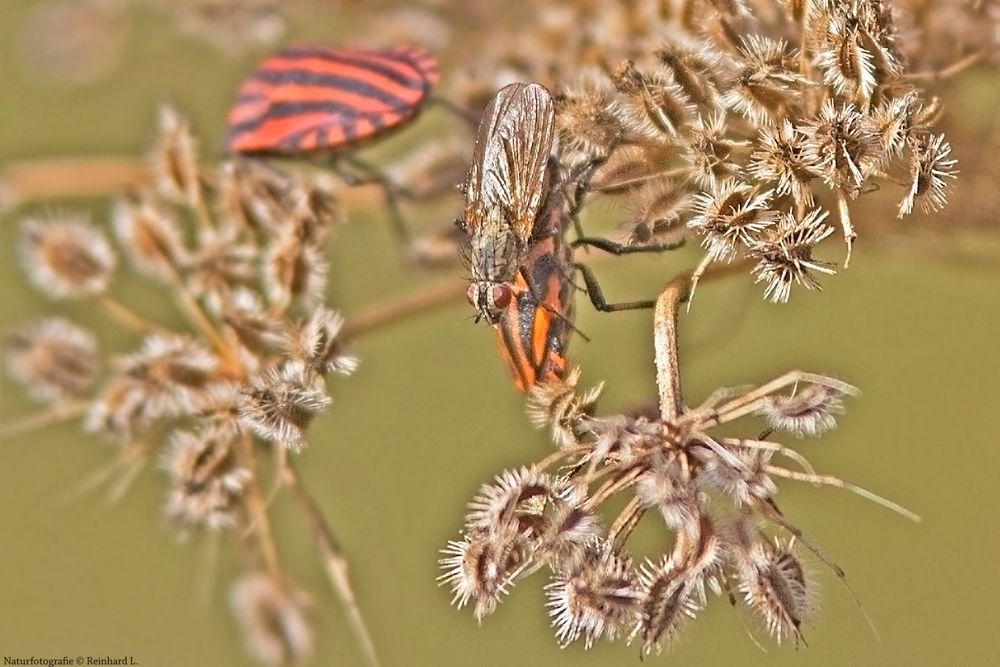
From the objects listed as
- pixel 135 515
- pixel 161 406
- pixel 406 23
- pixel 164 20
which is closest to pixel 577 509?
pixel 161 406

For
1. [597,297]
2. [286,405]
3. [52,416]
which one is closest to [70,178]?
[52,416]

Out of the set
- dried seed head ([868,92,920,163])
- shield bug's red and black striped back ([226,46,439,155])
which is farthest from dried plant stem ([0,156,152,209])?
dried seed head ([868,92,920,163])

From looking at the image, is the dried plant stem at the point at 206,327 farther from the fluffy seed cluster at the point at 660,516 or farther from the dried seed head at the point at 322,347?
the fluffy seed cluster at the point at 660,516

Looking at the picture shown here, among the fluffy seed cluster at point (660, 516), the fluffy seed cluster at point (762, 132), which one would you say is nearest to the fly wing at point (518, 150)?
the fluffy seed cluster at point (762, 132)

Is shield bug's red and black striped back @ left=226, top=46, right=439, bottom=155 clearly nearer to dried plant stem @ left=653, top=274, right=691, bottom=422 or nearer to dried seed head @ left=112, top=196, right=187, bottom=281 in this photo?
dried seed head @ left=112, top=196, right=187, bottom=281

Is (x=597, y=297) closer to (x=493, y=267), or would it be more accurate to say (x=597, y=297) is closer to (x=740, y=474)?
(x=493, y=267)
